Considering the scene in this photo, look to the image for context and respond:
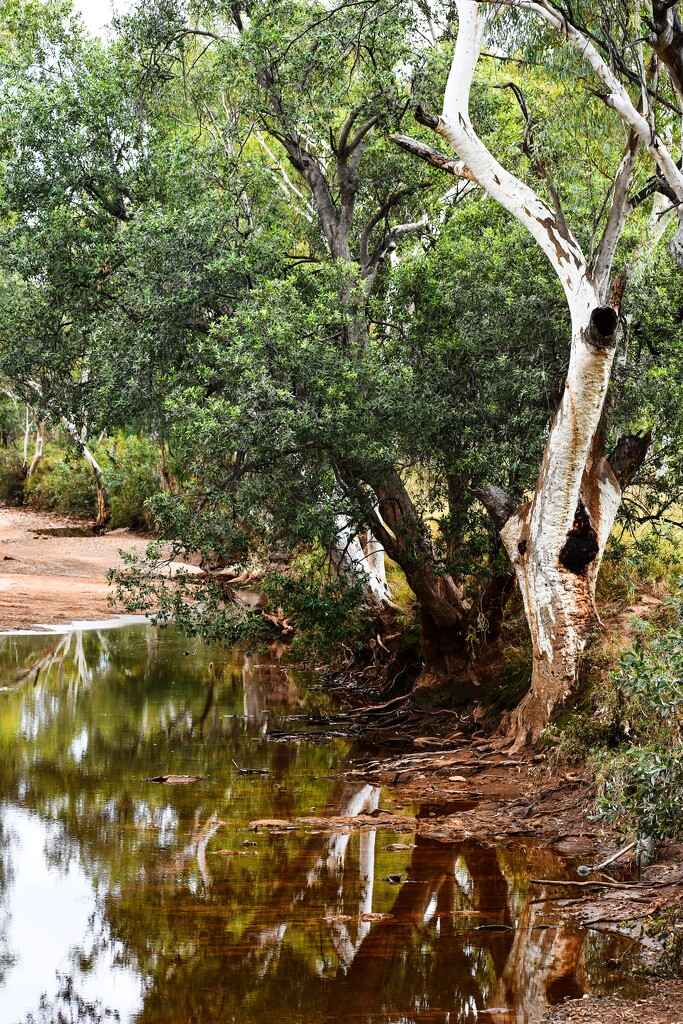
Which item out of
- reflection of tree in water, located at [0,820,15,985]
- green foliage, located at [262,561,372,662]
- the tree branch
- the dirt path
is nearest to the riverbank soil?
green foliage, located at [262,561,372,662]

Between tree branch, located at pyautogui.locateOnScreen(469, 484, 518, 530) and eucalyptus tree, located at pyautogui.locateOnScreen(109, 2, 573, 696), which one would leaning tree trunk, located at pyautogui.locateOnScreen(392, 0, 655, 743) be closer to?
tree branch, located at pyautogui.locateOnScreen(469, 484, 518, 530)

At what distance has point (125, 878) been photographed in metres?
8.14

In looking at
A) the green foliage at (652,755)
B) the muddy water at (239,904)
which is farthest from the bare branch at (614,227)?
the muddy water at (239,904)

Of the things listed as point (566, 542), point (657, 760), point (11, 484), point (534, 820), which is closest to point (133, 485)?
point (11, 484)

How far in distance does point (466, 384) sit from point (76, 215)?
5.55m

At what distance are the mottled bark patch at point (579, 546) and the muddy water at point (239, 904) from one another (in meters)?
2.88

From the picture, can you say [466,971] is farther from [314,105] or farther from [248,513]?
[314,105]

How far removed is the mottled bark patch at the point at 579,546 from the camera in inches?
434

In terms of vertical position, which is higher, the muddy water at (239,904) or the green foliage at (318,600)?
the green foliage at (318,600)

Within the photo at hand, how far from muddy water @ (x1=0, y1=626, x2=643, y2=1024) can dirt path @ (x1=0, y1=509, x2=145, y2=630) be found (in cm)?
1023

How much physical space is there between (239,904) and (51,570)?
22348mm

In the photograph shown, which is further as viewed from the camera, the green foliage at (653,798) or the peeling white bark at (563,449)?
the peeling white bark at (563,449)

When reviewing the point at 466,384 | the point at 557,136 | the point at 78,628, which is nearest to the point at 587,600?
the point at 466,384

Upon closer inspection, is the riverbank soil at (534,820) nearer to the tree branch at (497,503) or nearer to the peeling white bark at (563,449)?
the peeling white bark at (563,449)
